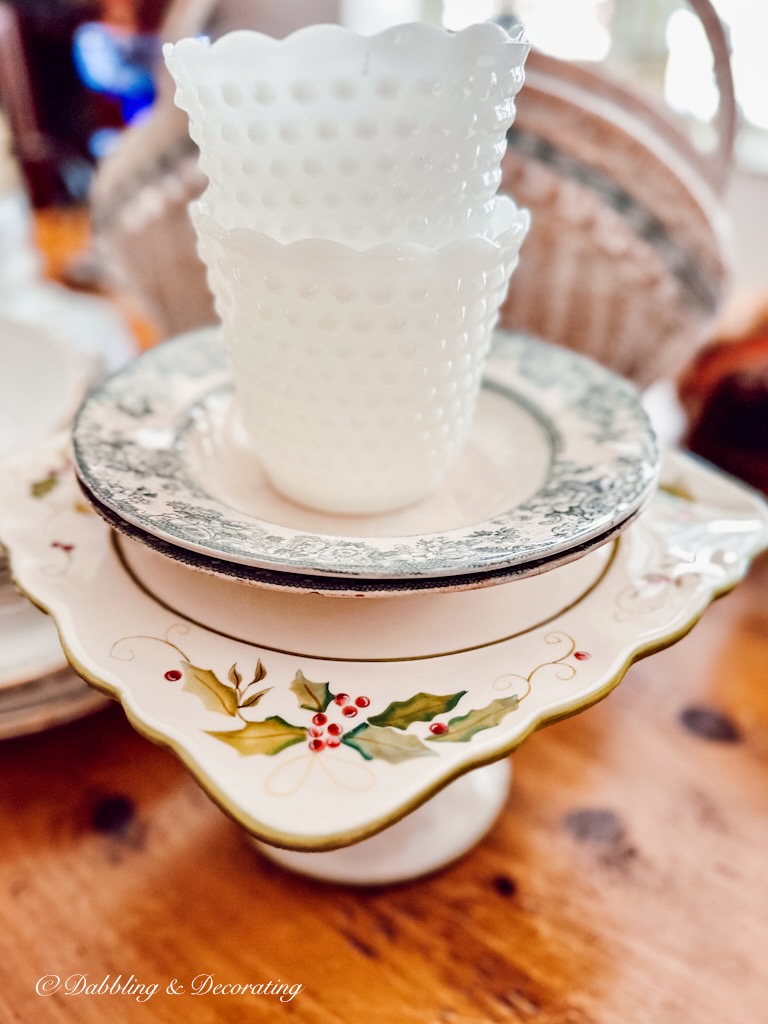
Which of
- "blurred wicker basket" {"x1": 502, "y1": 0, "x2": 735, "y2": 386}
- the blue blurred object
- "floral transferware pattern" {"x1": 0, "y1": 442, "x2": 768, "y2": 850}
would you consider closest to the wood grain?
"floral transferware pattern" {"x1": 0, "y1": 442, "x2": 768, "y2": 850}

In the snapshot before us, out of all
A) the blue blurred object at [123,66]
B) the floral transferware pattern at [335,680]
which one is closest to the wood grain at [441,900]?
the floral transferware pattern at [335,680]

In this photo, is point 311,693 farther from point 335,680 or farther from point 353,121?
point 353,121

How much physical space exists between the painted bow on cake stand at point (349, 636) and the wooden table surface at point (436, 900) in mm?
25

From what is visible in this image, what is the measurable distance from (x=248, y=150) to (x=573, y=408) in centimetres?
19

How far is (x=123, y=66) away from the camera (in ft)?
4.15

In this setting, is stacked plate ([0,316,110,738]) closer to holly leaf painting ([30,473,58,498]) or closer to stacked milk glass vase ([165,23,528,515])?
holly leaf painting ([30,473,58,498])

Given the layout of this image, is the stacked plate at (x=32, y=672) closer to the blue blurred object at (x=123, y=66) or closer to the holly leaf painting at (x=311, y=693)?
the holly leaf painting at (x=311, y=693)

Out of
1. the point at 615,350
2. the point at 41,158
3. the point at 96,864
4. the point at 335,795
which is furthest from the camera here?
the point at 41,158

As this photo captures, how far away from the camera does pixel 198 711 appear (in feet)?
0.88

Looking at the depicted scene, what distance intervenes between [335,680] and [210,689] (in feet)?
0.14

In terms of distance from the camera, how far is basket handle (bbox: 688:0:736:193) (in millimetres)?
507

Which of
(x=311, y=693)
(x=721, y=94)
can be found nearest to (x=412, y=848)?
(x=311, y=693)

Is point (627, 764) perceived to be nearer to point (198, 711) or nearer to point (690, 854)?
point (690, 854)

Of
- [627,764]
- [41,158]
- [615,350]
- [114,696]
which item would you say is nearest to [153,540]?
[114,696]
